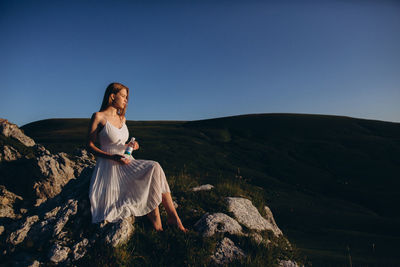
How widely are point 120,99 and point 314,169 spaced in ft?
157

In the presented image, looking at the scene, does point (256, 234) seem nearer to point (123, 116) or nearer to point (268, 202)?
point (123, 116)

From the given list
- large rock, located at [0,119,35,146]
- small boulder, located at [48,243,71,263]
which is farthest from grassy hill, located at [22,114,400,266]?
large rock, located at [0,119,35,146]

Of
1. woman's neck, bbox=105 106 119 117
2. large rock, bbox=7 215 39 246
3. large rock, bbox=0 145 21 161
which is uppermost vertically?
woman's neck, bbox=105 106 119 117

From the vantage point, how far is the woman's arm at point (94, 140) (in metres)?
6.58

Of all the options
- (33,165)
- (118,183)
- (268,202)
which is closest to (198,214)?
(118,183)

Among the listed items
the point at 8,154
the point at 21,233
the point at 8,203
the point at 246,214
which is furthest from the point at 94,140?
the point at 8,154

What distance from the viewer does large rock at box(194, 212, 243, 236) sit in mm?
6617

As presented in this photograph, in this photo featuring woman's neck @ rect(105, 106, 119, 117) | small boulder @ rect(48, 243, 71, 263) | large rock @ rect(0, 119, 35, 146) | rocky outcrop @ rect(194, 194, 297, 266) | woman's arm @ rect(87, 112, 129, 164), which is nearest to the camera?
small boulder @ rect(48, 243, 71, 263)

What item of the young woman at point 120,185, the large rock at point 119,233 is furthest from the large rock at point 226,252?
the large rock at point 119,233

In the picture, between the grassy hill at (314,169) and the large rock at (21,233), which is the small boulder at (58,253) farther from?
the grassy hill at (314,169)

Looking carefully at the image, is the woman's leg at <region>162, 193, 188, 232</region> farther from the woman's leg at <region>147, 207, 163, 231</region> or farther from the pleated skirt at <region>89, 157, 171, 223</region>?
the woman's leg at <region>147, 207, 163, 231</region>

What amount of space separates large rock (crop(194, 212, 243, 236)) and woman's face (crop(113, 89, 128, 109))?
3.61m

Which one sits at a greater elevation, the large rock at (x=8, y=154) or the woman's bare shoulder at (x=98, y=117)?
the woman's bare shoulder at (x=98, y=117)

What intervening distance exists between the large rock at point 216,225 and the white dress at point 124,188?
1.22m
